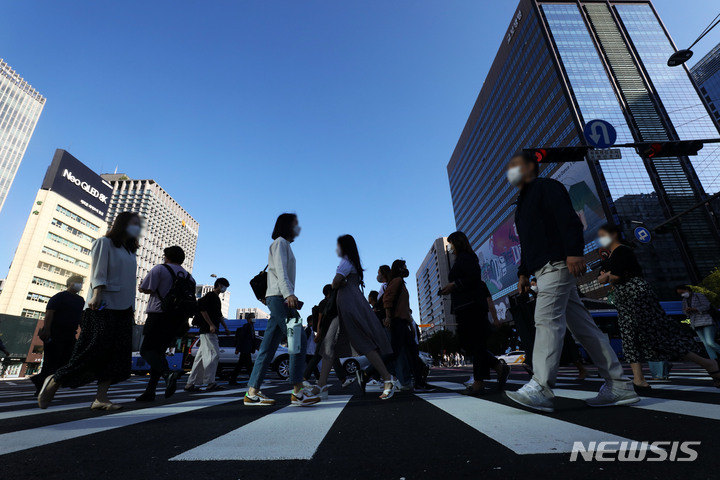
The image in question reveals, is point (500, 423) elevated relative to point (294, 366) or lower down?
lower down

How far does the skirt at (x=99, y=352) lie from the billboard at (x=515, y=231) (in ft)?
118

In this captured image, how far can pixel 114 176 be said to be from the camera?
114125mm

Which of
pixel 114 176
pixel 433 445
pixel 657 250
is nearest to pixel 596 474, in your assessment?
pixel 433 445

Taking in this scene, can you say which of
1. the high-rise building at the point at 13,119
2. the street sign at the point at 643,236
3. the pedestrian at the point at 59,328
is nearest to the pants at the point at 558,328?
the pedestrian at the point at 59,328

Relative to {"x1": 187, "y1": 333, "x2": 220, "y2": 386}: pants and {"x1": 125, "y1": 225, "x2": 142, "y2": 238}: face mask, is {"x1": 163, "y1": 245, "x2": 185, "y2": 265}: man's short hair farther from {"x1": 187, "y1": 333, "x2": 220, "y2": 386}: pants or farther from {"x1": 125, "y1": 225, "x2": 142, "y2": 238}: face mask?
{"x1": 187, "y1": 333, "x2": 220, "y2": 386}: pants

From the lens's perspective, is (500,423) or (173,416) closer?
(500,423)

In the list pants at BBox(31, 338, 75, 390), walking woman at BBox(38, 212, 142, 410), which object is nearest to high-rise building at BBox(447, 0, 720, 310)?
pants at BBox(31, 338, 75, 390)

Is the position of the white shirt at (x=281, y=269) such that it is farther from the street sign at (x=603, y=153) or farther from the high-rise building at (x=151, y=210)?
the high-rise building at (x=151, y=210)

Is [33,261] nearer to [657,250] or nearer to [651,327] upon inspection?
[651,327]

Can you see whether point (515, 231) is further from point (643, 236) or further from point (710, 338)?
point (710, 338)

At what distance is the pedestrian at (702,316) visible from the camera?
19.8 feet

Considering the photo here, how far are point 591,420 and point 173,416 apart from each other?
2805 mm

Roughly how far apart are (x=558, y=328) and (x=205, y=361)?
5.24 metres

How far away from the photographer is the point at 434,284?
120 meters
